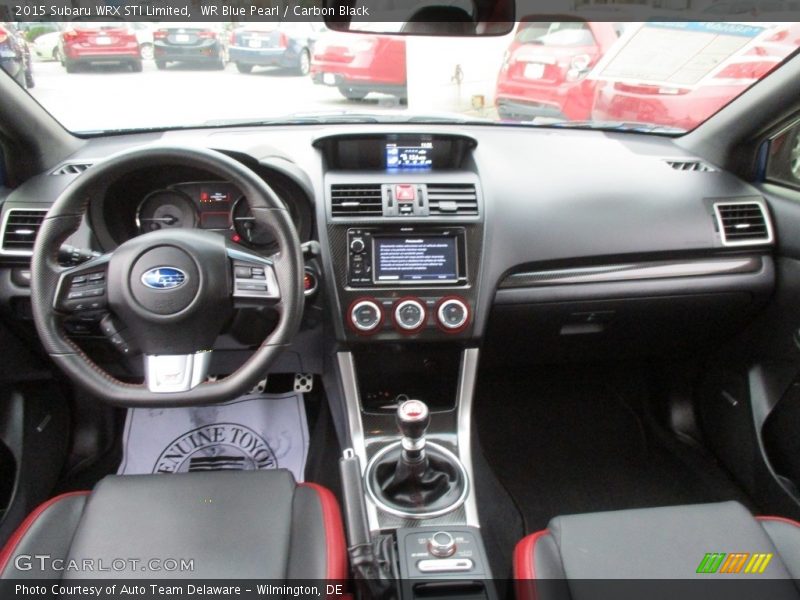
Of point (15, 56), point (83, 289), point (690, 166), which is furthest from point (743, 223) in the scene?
point (15, 56)

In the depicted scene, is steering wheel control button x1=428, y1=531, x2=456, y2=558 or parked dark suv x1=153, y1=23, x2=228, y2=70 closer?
steering wheel control button x1=428, y1=531, x2=456, y2=558

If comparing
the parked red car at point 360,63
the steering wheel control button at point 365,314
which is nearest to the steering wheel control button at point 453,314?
the steering wheel control button at point 365,314

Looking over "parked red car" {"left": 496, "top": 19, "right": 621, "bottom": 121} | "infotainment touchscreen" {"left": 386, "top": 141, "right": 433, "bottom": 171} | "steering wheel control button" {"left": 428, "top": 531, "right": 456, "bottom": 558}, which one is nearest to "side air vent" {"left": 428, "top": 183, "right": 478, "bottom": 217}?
"infotainment touchscreen" {"left": 386, "top": 141, "right": 433, "bottom": 171}

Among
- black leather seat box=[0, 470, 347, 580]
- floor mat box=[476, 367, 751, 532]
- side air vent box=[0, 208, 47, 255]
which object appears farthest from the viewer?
floor mat box=[476, 367, 751, 532]

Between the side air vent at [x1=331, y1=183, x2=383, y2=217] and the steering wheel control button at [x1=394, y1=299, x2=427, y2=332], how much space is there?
11.3 inches

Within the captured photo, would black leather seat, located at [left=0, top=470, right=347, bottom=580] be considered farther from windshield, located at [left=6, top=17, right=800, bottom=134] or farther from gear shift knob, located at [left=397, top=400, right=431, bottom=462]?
windshield, located at [left=6, top=17, right=800, bottom=134]

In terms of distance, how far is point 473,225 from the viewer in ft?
6.75

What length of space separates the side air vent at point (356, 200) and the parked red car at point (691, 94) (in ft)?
3.93

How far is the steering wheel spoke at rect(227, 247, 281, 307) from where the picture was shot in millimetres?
1537

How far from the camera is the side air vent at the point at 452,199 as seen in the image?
205 cm

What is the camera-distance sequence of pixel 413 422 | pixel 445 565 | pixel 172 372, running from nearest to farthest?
1. pixel 172 372
2. pixel 445 565
3. pixel 413 422

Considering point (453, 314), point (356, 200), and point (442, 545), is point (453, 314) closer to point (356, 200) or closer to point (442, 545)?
point (356, 200)

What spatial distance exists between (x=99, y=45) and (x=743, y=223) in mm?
2688

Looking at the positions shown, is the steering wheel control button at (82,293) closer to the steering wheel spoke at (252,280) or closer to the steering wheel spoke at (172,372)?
the steering wheel spoke at (172,372)
